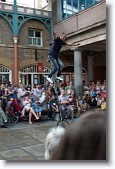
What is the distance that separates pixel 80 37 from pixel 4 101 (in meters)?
6.20

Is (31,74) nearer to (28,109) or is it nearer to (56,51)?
(28,109)

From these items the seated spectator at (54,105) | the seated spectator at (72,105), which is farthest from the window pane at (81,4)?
the seated spectator at (54,105)

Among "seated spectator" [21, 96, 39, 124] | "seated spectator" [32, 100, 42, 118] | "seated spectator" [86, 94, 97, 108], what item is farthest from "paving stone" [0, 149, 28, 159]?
"seated spectator" [86, 94, 97, 108]

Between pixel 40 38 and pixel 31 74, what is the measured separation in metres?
2.55

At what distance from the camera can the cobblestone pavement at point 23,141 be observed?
495 centimetres

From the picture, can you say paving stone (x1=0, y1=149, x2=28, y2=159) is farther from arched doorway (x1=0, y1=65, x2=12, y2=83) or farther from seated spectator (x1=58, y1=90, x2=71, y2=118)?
arched doorway (x1=0, y1=65, x2=12, y2=83)

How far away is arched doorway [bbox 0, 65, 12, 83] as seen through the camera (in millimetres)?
14766

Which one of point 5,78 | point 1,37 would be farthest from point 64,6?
point 5,78

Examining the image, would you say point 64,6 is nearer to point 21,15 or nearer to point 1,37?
point 21,15

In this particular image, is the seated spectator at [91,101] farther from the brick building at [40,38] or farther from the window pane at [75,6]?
the window pane at [75,6]

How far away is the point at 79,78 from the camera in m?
13.9

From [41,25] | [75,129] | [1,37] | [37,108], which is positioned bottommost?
[37,108]

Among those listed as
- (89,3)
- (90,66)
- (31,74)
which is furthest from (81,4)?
(31,74)

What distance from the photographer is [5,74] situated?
14891 millimetres
